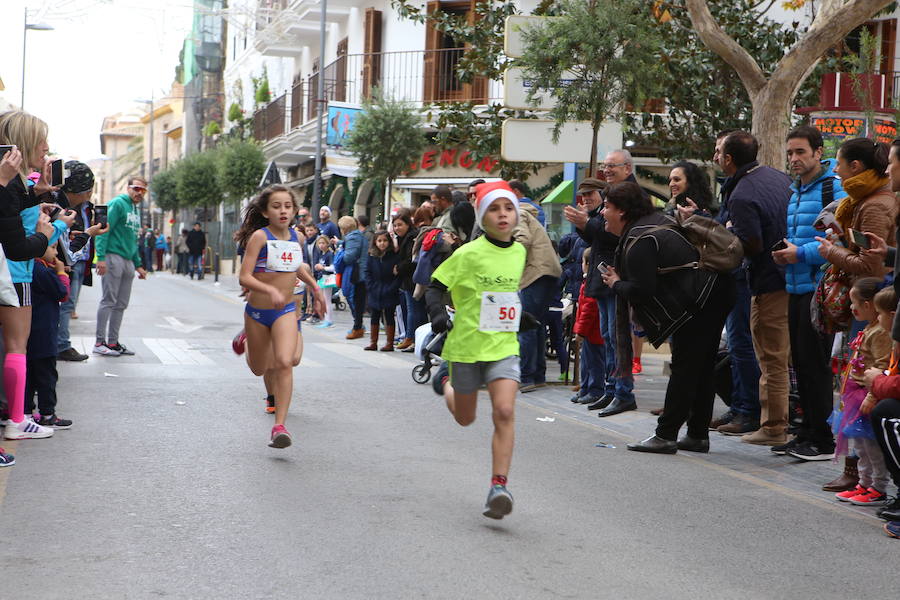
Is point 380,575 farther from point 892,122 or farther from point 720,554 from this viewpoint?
point 892,122

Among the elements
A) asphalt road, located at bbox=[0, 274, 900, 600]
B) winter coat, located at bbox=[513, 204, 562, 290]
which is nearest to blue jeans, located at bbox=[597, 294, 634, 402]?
asphalt road, located at bbox=[0, 274, 900, 600]

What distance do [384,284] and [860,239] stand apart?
365 inches

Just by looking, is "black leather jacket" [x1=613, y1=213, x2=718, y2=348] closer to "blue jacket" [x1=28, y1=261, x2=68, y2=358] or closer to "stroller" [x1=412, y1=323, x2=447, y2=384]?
"stroller" [x1=412, y1=323, x2=447, y2=384]

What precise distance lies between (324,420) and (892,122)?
8.84 m

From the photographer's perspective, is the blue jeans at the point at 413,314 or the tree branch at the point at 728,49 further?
the blue jeans at the point at 413,314

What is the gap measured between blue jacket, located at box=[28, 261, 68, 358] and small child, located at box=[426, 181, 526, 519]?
316 centimetres

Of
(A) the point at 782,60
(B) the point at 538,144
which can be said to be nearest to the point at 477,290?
(B) the point at 538,144

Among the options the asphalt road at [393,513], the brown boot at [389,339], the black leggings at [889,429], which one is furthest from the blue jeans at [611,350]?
the brown boot at [389,339]

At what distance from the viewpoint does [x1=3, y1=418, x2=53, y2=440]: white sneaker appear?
7.69 metres

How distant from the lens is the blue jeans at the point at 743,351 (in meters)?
8.95

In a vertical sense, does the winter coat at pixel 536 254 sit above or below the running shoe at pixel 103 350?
above

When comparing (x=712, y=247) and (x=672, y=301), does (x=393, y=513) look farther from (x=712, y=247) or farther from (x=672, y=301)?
(x=712, y=247)

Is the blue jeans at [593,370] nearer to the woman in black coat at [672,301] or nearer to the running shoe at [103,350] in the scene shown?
the woman in black coat at [672,301]

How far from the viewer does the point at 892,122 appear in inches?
565
